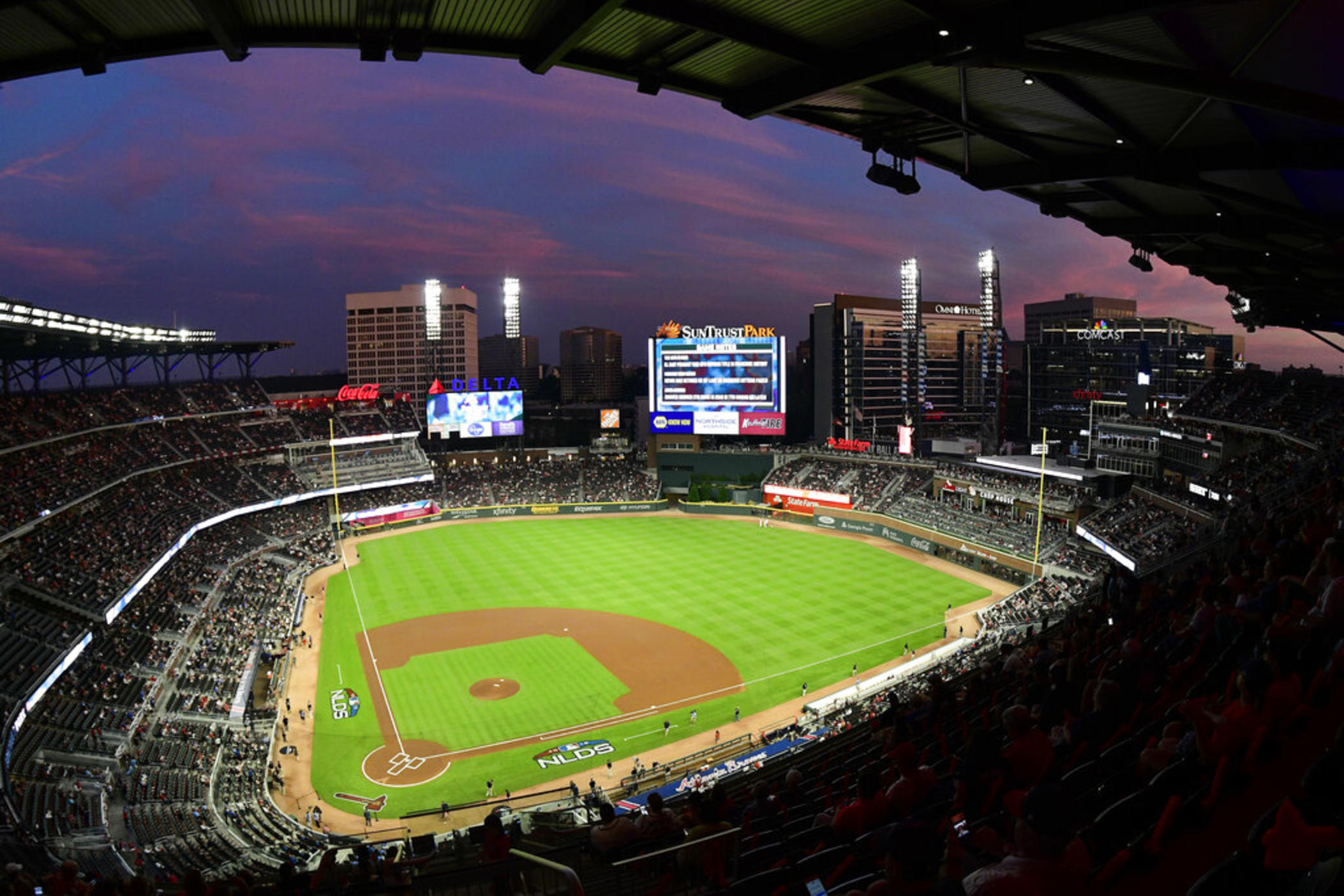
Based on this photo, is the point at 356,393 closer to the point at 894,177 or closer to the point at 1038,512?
the point at 1038,512

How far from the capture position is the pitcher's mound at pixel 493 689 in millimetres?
28922

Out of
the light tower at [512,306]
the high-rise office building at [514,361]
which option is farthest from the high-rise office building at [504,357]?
the light tower at [512,306]

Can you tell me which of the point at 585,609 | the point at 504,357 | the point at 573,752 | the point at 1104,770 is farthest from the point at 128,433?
the point at 504,357

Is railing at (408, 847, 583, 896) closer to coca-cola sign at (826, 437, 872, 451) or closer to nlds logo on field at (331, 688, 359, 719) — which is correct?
nlds logo on field at (331, 688, 359, 719)

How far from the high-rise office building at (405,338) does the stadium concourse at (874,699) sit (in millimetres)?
67758

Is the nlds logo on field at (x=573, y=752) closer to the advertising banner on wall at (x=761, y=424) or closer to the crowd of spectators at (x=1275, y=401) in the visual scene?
the crowd of spectators at (x=1275, y=401)

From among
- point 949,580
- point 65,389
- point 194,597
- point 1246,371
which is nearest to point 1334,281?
point 949,580

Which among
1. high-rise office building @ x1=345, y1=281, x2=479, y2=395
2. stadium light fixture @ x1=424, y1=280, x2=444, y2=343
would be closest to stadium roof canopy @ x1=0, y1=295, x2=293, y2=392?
stadium light fixture @ x1=424, y1=280, x2=444, y2=343

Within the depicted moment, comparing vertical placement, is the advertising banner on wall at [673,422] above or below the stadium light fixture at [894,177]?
below

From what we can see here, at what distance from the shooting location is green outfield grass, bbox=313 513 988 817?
83.4 feet

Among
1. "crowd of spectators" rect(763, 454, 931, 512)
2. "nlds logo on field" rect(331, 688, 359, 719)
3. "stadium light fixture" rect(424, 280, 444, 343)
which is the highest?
"stadium light fixture" rect(424, 280, 444, 343)

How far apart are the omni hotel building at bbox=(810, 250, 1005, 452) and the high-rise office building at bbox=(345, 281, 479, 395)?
59.6 meters

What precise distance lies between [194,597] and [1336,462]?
42511 millimetres

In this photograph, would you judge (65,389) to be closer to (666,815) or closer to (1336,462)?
(666,815)
